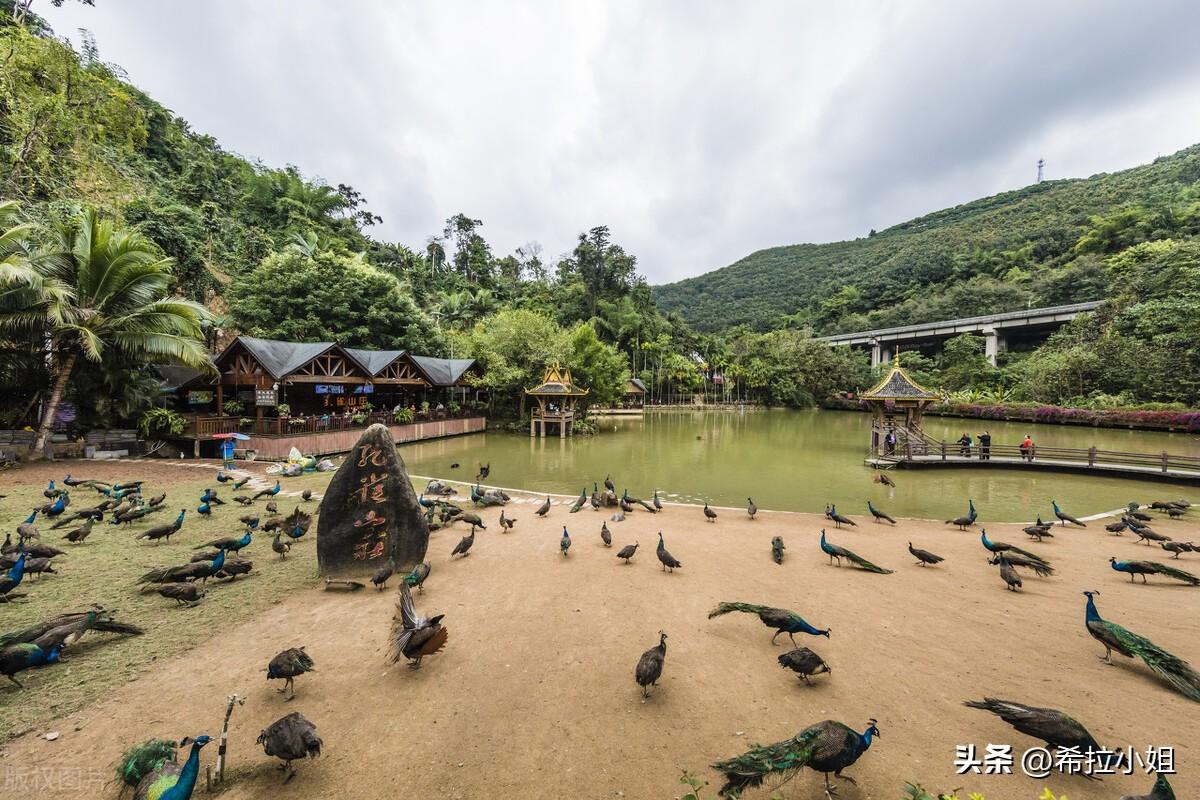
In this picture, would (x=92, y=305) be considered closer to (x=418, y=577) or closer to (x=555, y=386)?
(x=418, y=577)

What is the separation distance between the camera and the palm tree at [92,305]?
12.5m

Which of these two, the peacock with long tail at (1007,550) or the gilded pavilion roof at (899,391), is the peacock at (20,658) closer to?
the peacock with long tail at (1007,550)

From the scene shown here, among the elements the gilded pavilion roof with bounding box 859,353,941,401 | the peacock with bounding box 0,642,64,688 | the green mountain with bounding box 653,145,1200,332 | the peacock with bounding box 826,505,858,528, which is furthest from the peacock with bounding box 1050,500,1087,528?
the green mountain with bounding box 653,145,1200,332

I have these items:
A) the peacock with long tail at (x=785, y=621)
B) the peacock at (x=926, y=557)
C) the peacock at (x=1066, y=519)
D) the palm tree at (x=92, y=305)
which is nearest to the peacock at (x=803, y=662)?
the peacock with long tail at (x=785, y=621)

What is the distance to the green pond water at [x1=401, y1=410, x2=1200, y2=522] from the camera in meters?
13.0

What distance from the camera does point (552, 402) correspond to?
96.5 ft

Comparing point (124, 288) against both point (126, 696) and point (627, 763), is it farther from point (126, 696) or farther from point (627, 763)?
point (627, 763)

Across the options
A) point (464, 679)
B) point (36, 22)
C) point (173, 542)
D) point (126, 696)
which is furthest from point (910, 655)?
point (36, 22)

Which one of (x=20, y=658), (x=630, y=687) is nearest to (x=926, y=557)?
(x=630, y=687)

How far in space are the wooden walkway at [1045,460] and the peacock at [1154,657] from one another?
15021 mm

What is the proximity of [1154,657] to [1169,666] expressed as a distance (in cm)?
10

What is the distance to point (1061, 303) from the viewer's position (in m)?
49.7

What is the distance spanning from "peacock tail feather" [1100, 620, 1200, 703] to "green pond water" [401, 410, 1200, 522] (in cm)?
780

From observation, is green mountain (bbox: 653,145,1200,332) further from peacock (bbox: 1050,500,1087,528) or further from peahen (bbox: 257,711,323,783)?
peahen (bbox: 257,711,323,783)
